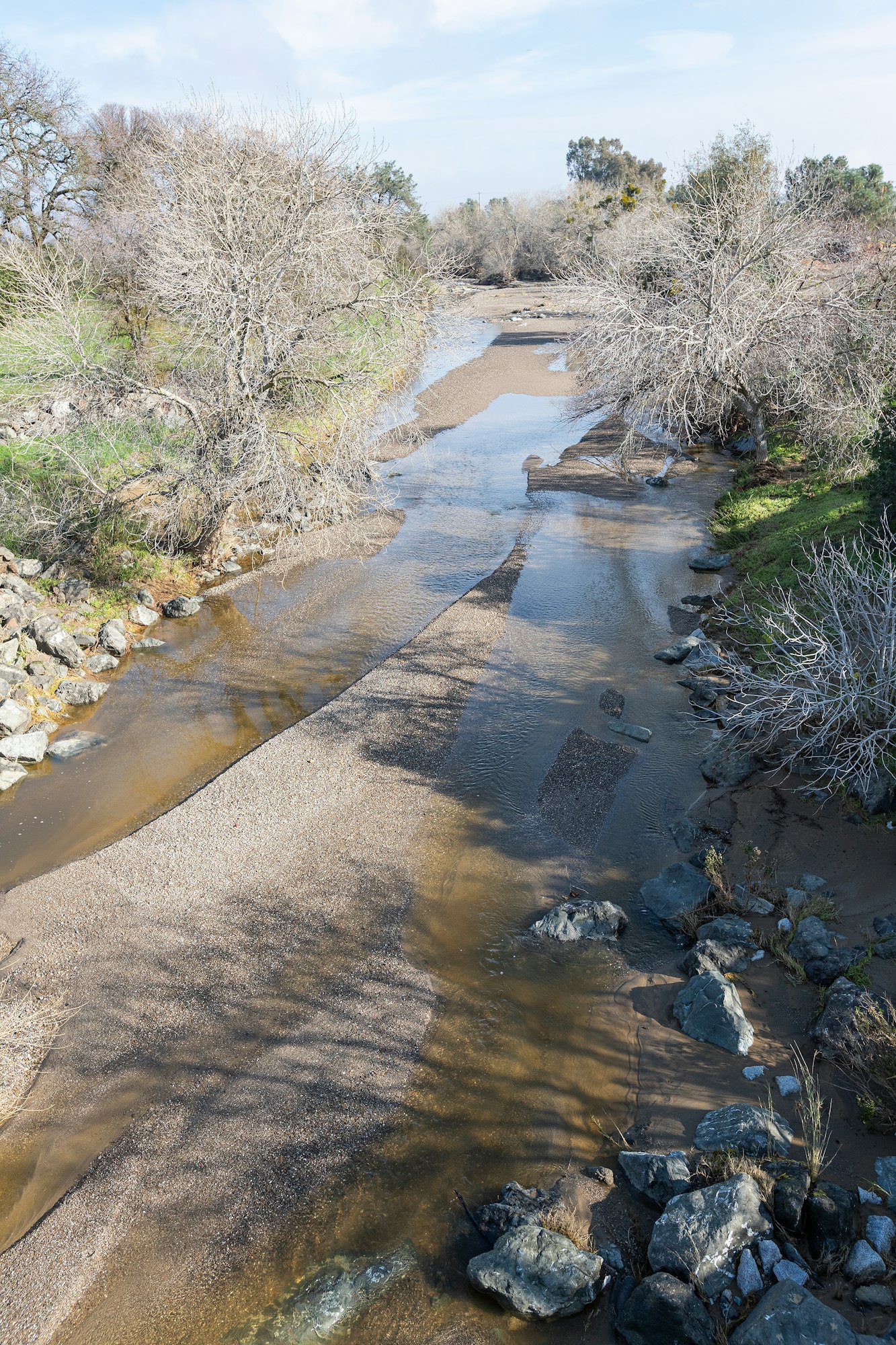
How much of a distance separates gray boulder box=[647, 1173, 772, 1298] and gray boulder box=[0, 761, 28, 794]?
33.4ft

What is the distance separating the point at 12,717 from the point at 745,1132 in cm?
1137

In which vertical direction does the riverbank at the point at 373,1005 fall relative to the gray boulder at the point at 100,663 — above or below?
below

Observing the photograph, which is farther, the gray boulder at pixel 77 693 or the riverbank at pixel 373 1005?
the gray boulder at pixel 77 693

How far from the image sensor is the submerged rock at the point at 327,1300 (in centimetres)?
557

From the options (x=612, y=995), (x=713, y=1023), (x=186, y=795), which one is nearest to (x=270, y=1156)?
(x=612, y=995)

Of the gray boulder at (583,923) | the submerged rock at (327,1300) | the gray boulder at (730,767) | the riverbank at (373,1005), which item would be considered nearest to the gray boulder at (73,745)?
the riverbank at (373,1005)

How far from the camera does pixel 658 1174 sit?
6184 mm

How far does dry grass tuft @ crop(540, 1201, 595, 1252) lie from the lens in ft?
19.4

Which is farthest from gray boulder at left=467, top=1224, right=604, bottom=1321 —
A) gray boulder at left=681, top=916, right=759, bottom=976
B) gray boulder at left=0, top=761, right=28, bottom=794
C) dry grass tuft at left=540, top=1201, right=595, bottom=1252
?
gray boulder at left=0, top=761, right=28, bottom=794

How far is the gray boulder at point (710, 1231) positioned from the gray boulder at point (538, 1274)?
497 millimetres

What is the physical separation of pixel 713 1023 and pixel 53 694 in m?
11.5

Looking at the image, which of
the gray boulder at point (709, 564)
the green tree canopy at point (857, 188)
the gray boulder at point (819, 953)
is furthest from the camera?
the green tree canopy at point (857, 188)

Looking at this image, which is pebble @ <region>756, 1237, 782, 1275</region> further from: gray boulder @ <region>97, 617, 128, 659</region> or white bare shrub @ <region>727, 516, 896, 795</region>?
gray boulder @ <region>97, 617, 128, 659</region>

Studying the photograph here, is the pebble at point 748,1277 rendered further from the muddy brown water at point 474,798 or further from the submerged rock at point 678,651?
the submerged rock at point 678,651
